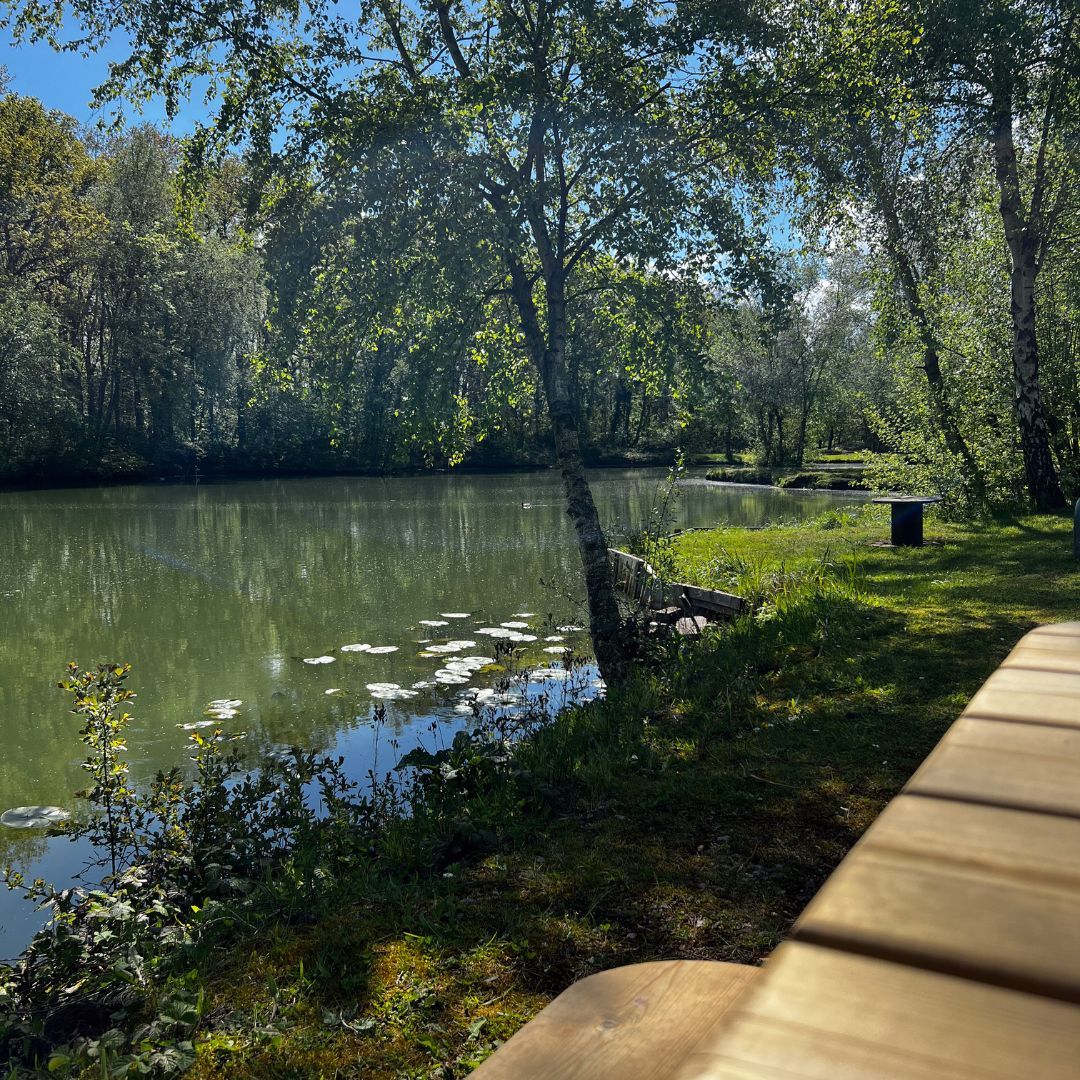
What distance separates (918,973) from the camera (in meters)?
0.77

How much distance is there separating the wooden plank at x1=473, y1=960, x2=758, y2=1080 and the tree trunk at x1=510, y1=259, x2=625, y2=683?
647 centimetres

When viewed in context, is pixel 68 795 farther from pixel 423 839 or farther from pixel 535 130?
pixel 535 130

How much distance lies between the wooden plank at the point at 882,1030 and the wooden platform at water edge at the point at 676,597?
7.99 metres

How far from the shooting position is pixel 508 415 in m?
10.9

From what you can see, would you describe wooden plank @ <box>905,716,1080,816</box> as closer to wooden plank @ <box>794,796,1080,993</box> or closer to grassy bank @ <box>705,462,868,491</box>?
wooden plank @ <box>794,796,1080,993</box>

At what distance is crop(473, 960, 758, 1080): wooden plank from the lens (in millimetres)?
1166

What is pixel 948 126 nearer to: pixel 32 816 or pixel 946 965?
pixel 32 816

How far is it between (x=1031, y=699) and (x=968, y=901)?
2.61 feet

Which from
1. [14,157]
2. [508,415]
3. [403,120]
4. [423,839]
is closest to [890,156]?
[508,415]

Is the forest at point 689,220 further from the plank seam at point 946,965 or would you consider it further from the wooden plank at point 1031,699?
the plank seam at point 946,965

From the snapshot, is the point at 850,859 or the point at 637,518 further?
the point at 637,518

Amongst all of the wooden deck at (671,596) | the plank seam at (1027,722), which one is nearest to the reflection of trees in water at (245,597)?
the wooden deck at (671,596)

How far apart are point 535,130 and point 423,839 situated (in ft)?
21.7

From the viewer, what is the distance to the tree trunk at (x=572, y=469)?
8234 millimetres
